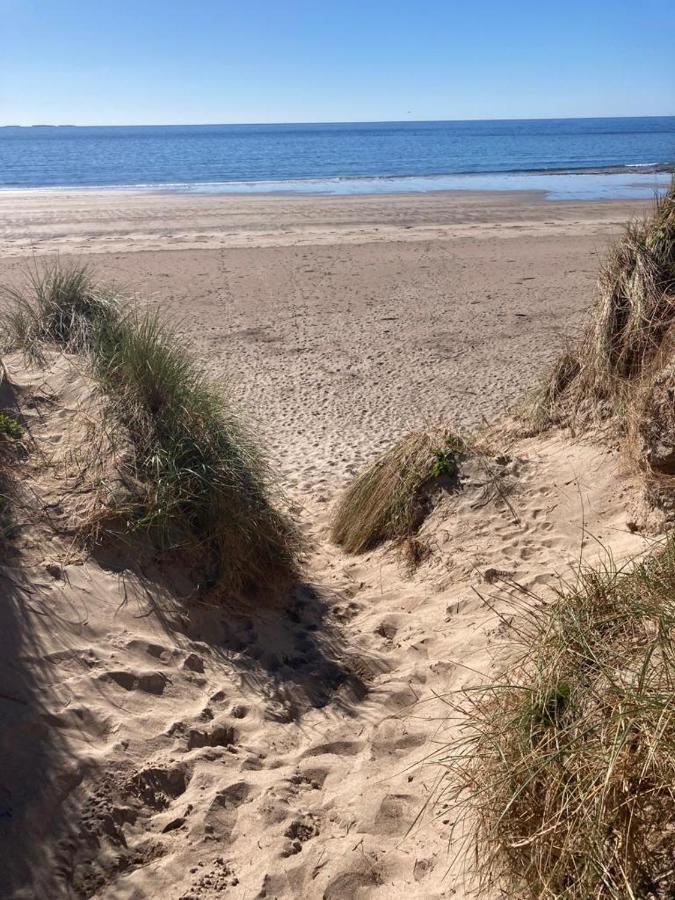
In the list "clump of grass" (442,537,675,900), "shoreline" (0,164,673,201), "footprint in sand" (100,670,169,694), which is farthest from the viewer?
"shoreline" (0,164,673,201)

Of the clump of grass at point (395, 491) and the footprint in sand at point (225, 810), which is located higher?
the clump of grass at point (395, 491)

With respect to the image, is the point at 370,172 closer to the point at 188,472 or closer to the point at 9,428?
the point at 9,428

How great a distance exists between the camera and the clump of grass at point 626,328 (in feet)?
17.4

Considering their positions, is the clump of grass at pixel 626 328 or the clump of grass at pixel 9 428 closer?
the clump of grass at pixel 9 428

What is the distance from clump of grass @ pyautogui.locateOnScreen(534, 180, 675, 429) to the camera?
530 cm

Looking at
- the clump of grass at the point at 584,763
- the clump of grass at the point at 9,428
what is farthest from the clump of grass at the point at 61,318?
the clump of grass at the point at 584,763

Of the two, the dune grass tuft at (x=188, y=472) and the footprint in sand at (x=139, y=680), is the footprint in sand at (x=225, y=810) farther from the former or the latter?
the dune grass tuft at (x=188, y=472)

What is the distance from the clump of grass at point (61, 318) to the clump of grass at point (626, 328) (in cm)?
354

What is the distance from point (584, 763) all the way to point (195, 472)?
2.78 meters

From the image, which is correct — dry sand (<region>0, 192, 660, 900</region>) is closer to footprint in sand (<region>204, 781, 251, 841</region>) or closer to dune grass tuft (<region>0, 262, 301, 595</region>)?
footprint in sand (<region>204, 781, 251, 841</region>)

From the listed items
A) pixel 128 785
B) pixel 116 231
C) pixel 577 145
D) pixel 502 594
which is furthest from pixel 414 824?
pixel 577 145

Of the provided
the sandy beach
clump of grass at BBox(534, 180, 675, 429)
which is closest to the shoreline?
the sandy beach

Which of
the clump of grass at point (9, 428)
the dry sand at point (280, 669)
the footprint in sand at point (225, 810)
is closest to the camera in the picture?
the dry sand at point (280, 669)

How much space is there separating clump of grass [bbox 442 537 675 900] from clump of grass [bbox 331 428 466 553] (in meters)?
2.37
